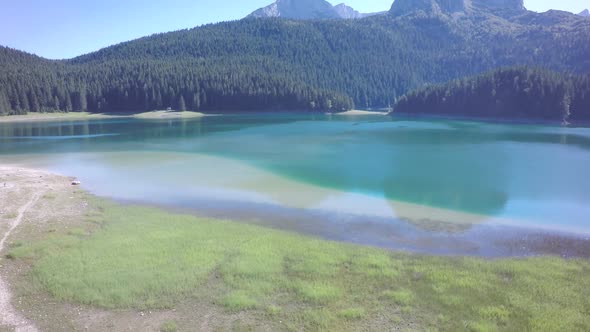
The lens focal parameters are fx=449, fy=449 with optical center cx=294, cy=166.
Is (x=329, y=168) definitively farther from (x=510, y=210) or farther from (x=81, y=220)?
(x=81, y=220)

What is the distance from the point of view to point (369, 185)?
33.2 meters

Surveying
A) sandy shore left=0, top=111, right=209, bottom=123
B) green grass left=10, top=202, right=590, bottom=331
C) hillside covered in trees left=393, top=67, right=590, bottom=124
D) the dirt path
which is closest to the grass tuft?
green grass left=10, top=202, right=590, bottom=331

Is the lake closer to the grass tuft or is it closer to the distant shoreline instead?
the grass tuft

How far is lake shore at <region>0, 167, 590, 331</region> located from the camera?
12586 millimetres

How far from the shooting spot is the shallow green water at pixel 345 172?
2787cm

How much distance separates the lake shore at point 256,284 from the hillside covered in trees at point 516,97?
104488mm

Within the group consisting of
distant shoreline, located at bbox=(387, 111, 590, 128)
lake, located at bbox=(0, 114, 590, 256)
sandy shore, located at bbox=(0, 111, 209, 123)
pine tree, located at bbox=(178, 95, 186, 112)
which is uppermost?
pine tree, located at bbox=(178, 95, 186, 112)

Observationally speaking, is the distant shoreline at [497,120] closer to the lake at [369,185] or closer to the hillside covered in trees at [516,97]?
the hillside covered in trees at [516,97]

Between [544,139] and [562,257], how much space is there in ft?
195

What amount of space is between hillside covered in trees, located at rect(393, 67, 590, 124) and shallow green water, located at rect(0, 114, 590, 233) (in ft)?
153

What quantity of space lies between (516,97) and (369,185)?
9959cm

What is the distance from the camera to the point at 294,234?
2089 cm

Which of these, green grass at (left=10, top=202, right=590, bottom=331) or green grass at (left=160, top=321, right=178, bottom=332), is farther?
green grass at (left=10, top=202, right=590, bottom=331)

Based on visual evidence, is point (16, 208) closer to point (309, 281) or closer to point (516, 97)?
point (309, 281)
